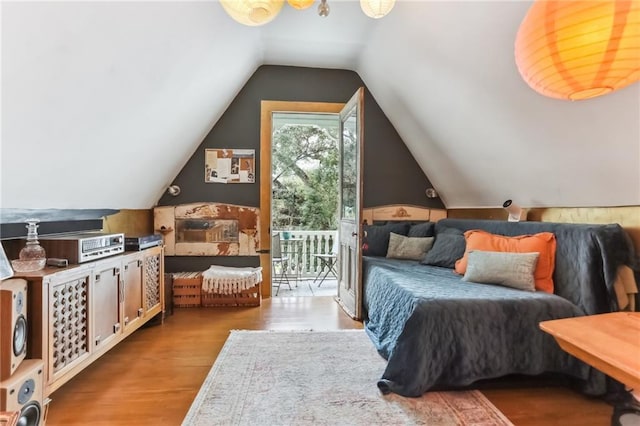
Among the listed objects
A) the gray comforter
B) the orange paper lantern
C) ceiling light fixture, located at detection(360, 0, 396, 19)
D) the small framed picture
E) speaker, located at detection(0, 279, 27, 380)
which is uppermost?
ceiling light fixture, located at detection(360, 0, 396, 19)

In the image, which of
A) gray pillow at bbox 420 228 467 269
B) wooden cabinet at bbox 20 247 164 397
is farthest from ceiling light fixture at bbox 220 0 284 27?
gray pillow at bbox 420 228 467 269

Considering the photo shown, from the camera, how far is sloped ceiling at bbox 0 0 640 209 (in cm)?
162

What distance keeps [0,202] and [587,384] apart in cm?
361

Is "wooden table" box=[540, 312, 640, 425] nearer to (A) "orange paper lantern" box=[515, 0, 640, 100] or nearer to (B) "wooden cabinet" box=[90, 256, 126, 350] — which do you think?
(A) "orange paper lantern" box=[515, 0, 640, 100]

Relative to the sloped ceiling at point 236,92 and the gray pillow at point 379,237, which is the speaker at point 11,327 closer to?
the sloped ceiling at point 236,92

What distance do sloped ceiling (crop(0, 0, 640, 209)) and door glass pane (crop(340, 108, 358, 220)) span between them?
634 millimetres

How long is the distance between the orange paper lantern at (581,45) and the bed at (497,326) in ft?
4.50

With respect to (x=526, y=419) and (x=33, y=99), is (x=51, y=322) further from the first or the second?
(x=526, y=419)

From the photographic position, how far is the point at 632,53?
39.4 inches

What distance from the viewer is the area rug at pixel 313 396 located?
1735 mm

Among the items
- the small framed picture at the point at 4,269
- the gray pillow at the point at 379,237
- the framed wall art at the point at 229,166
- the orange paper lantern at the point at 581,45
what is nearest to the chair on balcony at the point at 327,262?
the gray pillow at the point at 379,237

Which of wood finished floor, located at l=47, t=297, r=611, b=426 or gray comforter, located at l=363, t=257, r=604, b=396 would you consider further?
gray comforter, located at l=363, t=257, r=604, b=396

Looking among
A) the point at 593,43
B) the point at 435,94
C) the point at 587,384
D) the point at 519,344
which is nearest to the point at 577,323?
the point at 519,344

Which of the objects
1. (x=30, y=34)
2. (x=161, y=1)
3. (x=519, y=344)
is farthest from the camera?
(x=519, y=344)
